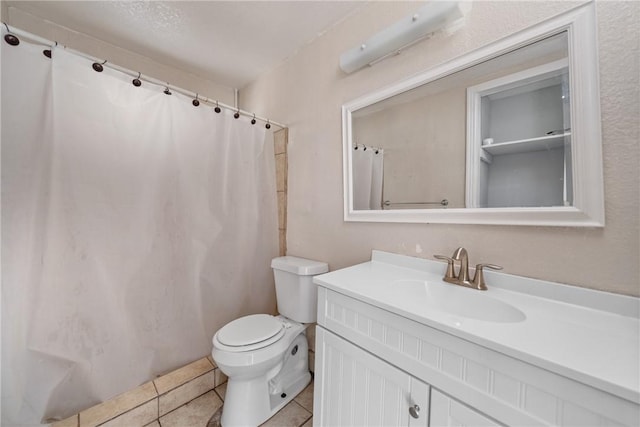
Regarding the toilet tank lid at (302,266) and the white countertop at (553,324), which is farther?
the toilet tank lid at (302,266)

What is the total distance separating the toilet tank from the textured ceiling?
58.9 inches

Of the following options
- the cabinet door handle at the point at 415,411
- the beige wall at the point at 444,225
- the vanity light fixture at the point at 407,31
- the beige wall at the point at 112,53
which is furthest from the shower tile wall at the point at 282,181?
the cabinet door handle at the point at 415,411

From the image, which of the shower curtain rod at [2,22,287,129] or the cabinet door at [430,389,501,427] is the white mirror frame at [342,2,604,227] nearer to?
the cabinet door at [430,389,501,427]

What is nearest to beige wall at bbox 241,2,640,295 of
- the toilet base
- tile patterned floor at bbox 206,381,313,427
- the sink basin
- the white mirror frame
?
the white mirror frame

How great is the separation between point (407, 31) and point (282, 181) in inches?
47.1

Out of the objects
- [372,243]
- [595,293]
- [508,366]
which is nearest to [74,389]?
[372,243]

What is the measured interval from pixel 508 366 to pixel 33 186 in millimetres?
1742

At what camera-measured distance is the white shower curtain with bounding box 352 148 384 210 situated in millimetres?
1341

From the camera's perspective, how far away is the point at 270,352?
1.18 meters

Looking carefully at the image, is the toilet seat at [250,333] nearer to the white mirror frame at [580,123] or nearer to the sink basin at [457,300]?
the sink basin at [457,300]

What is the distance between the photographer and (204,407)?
1330 mm

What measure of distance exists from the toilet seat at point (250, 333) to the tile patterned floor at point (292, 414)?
43 centimetres

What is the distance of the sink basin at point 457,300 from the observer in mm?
792

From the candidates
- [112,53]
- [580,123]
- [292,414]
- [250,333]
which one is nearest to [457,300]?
[580,123]
